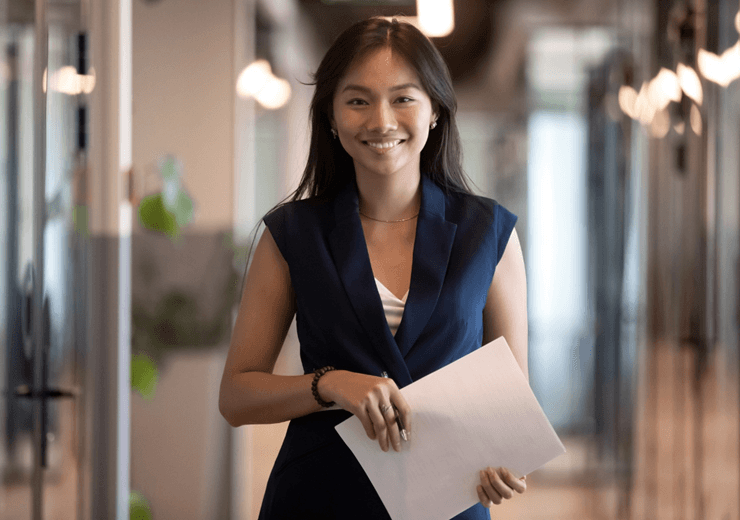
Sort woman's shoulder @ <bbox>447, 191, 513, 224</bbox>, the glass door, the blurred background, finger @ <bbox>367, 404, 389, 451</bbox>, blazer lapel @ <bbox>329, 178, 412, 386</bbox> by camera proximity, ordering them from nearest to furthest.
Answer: finger @ <bbox>367, 404, 389, 451</bbox>, blazer lapel @ <bbox>329, 178, 412, 386</bbox>, woman's shoulder @ <bbox>447, 191, 513, 224</bbox>, the glass door, the blurred background

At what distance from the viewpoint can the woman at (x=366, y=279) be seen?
101 cm

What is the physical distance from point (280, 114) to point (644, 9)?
59.8 inches

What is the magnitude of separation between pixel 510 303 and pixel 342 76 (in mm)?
490

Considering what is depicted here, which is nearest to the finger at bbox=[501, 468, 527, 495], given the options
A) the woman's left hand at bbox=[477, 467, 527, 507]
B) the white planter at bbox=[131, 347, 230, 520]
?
the woman's left hand at bbox=[477, 467, 527, 507]

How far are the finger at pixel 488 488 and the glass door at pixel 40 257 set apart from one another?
150 centimetres

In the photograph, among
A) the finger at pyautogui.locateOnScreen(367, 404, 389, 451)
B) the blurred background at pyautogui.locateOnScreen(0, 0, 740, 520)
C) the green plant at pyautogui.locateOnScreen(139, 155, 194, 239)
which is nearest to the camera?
the finger at pyautogui.locateOnScreen(367, 404, 389, 451)

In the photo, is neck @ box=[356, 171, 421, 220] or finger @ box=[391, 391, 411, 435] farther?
neck @ box=[356, 171, 421, 220]

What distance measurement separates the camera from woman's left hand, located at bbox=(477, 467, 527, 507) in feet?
2.99

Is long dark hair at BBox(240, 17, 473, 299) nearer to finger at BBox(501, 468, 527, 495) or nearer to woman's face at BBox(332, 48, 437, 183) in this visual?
woman's face at BBox(332, 48, 437, 183)

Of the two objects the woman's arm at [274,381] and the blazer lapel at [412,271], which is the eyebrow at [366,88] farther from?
the woman's arm at [274,381]

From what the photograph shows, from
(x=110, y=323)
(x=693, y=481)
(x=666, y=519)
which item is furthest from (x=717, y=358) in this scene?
(x=110, y=323)

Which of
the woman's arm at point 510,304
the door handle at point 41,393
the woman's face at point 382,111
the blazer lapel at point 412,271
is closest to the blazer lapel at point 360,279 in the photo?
the blazer lapel at point 412,271

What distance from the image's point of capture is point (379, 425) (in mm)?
871

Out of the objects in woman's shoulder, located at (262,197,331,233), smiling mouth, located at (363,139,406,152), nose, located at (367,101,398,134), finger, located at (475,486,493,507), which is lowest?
finger, located at (475,486,493,507)
